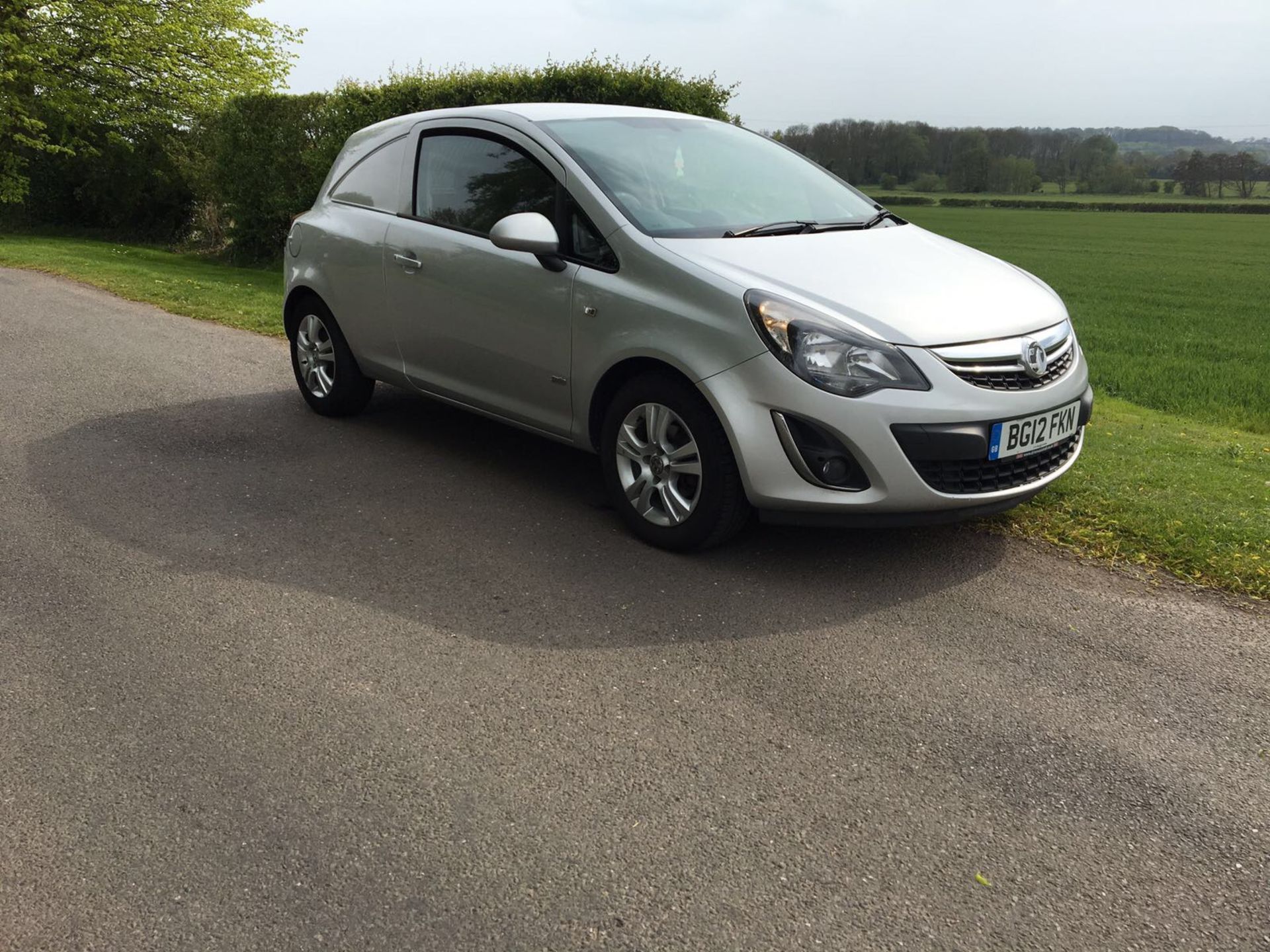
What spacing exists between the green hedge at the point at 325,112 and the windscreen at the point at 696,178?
6.81m

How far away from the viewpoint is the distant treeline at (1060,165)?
91812 millimetres

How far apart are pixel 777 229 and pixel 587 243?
2.81 feet

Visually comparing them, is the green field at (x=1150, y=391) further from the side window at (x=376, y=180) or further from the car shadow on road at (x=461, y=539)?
the side window at (x=376, y=180)

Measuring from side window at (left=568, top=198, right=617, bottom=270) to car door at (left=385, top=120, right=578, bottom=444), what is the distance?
0.07 meters

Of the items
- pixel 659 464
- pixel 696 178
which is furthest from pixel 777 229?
pixel 659 464

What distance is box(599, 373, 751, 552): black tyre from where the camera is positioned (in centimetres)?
459

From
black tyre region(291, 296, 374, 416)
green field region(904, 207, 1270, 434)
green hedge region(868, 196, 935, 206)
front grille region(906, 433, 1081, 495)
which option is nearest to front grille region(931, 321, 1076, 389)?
front grille region(906, 433, 1081, 495)

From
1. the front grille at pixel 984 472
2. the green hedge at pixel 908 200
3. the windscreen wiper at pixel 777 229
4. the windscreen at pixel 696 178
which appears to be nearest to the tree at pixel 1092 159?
the green hedge at pixel 908 200

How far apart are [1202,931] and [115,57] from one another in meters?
28.5

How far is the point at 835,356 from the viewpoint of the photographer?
14.3ft

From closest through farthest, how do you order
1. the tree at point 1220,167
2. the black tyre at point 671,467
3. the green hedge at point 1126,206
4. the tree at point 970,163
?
the black tyre at point 671,467, the green hedge at point 1126,206, the tree at point 1220,167, the tree at point 970,163

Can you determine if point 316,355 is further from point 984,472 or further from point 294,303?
point 984,472

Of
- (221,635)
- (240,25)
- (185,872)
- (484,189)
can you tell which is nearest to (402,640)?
(221,635)

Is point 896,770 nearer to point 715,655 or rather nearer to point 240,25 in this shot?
point 715,655
